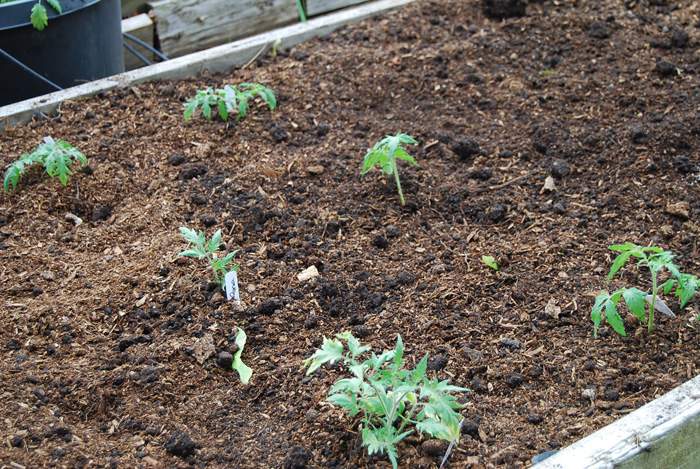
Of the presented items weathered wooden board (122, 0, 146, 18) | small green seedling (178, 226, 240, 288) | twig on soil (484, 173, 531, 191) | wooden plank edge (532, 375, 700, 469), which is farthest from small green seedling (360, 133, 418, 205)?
weathered wooden board (122, 0, 146, 18)

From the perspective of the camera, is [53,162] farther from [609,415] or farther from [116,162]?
[609,415]

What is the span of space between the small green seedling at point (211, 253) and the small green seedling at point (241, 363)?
0.24m

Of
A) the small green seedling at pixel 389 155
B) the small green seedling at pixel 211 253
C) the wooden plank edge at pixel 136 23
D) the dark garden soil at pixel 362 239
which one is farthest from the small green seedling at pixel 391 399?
the wooden plank edge at pixel 136 23

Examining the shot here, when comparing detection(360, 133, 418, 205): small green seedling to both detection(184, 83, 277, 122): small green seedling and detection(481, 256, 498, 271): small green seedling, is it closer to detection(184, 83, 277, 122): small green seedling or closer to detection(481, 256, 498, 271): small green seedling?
detection(481, 256, 498, 271): small green seedling

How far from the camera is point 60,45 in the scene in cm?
399

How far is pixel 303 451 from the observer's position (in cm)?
243

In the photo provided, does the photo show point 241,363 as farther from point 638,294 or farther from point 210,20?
point 210,20

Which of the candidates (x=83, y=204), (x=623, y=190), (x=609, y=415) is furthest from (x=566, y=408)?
(x=83, y=204)

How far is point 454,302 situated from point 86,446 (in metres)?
1.25

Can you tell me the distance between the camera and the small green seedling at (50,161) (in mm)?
3459

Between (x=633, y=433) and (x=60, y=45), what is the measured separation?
294 cm

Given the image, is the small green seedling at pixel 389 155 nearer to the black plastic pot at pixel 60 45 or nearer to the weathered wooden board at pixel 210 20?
the black plastic pot at pixel 60 45

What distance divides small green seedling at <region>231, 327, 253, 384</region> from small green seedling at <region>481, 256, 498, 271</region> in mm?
882

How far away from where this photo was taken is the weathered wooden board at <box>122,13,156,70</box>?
478cm
